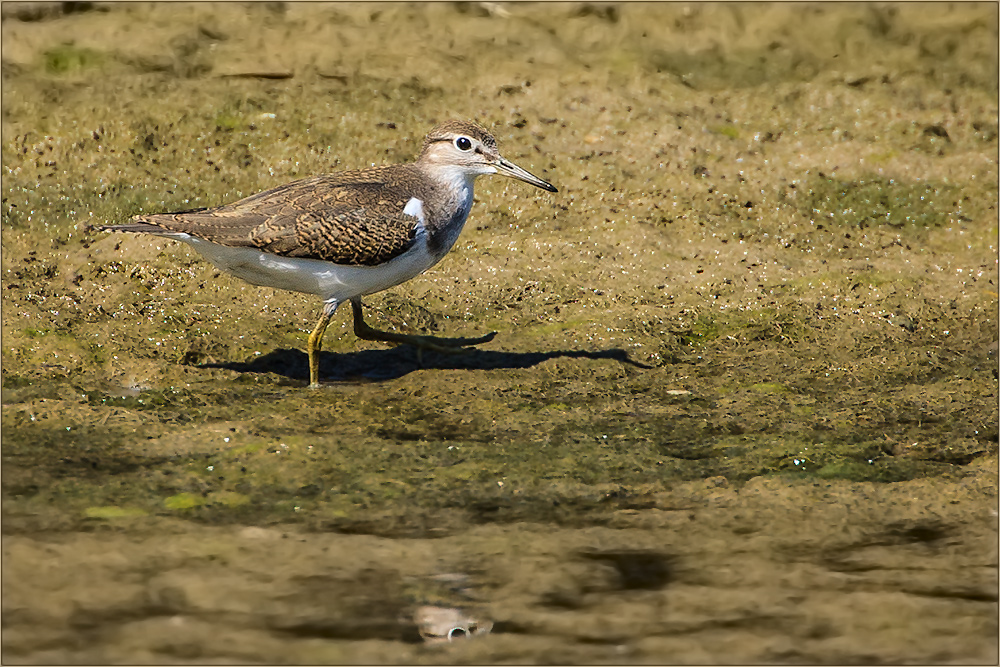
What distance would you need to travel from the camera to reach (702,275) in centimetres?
859

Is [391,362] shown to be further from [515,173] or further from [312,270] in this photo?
[515,173]

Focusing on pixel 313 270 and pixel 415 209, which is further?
pixel 415 209

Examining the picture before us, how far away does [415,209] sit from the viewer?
742cm

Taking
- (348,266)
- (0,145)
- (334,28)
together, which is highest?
(334,28)

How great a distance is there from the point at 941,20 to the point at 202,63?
24.1ft

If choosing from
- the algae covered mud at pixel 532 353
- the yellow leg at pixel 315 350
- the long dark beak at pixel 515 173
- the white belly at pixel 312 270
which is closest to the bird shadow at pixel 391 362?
the algae covered mud at pixel 532 353

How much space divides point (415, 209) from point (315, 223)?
667 millimetres

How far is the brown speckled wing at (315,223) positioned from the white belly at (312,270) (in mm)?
62

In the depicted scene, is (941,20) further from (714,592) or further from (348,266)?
(714,592)

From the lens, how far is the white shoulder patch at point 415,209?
7379mm

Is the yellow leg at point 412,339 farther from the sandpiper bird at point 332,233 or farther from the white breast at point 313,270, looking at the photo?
the white breast at point 313,270

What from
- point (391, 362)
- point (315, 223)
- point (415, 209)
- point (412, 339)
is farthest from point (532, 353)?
point (315, 223)

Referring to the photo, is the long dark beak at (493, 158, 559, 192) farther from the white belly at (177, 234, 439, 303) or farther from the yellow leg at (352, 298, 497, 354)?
the yellow leg at (352, 298, 497, 354)

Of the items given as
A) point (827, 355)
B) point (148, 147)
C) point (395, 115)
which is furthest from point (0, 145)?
point (827, 355)
